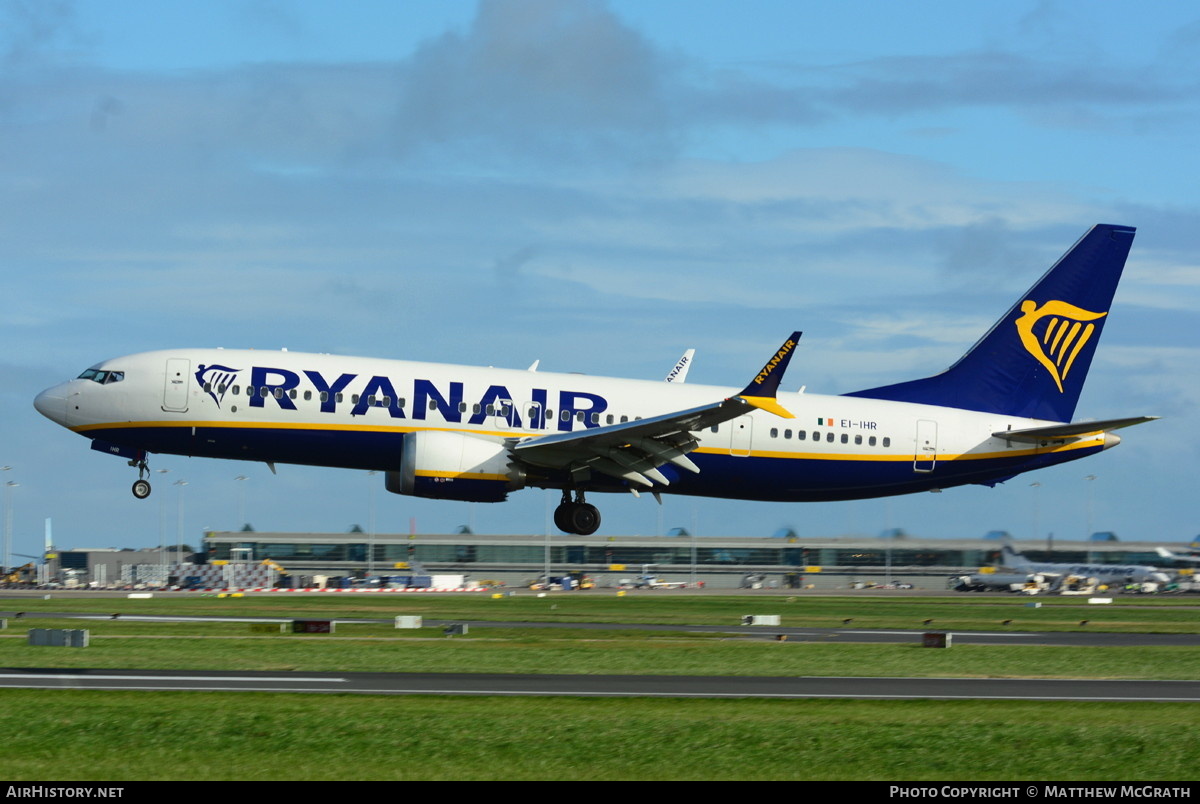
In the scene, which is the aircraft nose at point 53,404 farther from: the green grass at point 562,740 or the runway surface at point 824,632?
the green grass at point 562,740

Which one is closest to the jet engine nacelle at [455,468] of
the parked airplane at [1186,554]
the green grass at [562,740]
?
the green grass at [562,740]

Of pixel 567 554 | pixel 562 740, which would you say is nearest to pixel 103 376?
Result: pixel 562 740

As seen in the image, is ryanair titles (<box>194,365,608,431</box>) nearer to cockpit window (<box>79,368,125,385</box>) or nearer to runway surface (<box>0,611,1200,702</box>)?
cockpit window (<box>79,368,125,385</box>)

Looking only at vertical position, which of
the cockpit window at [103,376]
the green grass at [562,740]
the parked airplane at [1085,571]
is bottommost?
the parked airplane at [1085,571]

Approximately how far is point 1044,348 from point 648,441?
52.1 ft

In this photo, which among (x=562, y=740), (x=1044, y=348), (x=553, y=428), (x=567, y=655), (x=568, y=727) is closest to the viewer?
(x=562, y=740)

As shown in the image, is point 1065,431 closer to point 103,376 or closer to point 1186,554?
point 103,376

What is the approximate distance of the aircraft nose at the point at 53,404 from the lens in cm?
4125

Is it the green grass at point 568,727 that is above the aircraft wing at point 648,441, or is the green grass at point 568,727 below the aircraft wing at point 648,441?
below

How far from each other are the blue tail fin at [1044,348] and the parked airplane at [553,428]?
211 millimetres

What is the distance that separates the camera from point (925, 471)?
44812 mm

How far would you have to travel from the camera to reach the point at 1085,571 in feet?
355

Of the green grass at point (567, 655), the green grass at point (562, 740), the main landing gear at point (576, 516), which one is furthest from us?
the main landing gear at point (576, 516)

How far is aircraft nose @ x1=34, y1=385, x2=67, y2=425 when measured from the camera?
41.2 m
